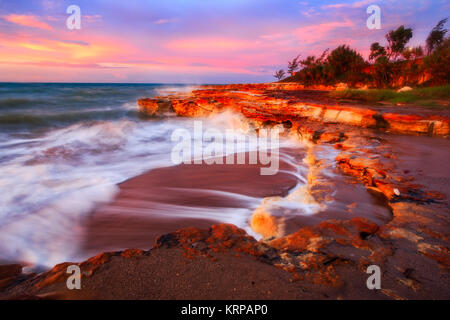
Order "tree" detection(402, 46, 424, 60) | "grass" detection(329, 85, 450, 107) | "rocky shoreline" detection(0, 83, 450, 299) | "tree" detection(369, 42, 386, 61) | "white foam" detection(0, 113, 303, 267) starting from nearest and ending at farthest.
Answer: "rocky shoreline" detection(0, 83, 450, 299), "white foam" detection(0, 113, 303, 267), "grass" detection(329, 85, 450, 107), "tree" detection(402, 46, 424, 60), "tree" detection(369, 42, 386, 61)

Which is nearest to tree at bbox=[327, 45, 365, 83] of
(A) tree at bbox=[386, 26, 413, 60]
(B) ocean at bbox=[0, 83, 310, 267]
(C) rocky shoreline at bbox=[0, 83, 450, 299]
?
(A) tree at bbox=[386, 26, 413, 60]

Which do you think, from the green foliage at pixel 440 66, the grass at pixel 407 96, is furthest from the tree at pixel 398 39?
the grass at pixel 407 96

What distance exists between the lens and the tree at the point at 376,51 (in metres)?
23.9

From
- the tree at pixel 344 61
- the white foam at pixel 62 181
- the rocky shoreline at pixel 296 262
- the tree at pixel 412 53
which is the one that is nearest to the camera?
the rocky shoreline at pixel 296 262

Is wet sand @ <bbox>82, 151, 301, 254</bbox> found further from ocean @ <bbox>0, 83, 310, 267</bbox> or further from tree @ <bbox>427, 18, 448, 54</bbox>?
tree @ <bbox>427, 18, 448, 54</bbox>

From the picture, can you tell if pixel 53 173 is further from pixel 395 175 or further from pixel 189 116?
pixel 189 116

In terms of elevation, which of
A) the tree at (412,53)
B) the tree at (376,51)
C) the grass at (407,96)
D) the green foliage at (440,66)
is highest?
the tree at (376,51)

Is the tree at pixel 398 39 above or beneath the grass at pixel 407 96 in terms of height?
above

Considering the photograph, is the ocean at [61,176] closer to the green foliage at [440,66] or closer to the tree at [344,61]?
the green foliage at [440,66]

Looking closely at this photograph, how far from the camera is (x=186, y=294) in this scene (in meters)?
1.54

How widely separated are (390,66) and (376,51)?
959cm

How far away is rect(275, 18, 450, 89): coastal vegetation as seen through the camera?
12631 mm

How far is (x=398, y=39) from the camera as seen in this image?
2394 cm

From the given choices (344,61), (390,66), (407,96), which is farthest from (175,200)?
(344,61)
